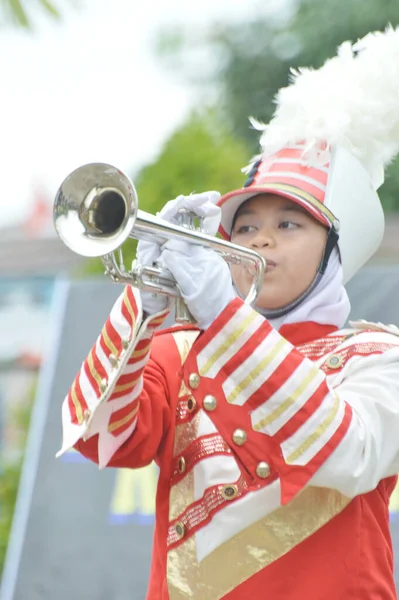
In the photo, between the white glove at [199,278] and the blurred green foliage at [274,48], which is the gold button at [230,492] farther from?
the blurred green foliage at [274,48]

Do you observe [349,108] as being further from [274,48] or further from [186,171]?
[274,48]

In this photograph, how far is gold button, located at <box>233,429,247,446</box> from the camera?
1964mm

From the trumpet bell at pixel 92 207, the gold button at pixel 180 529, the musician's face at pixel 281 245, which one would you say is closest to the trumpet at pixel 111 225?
the trumpet bell at pixel 92 207

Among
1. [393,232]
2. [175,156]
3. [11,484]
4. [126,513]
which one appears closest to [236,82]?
[393,232]

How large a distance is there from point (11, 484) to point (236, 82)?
697 cm

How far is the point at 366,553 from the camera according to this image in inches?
85.1

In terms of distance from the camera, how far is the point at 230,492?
7.11 ft

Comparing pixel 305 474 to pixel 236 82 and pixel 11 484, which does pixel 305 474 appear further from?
pixel 236 82

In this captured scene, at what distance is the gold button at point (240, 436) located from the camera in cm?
196

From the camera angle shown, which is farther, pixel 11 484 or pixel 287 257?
pixel 11 484

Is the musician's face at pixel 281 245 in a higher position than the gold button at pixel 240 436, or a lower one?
higher

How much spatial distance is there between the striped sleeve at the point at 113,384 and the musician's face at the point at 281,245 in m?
0.38

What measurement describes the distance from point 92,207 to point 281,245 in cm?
57

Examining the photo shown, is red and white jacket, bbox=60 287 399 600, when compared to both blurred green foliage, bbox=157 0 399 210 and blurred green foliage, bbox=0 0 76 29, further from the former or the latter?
blurred green foliage, bbox=157 0 399 210
